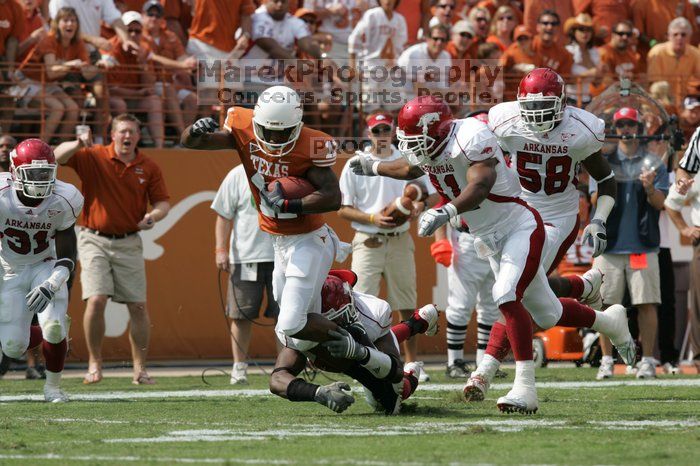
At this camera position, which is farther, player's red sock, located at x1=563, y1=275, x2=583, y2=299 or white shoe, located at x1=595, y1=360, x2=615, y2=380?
white shoe, located at x1=595, y1=360, x2=615, y2=380

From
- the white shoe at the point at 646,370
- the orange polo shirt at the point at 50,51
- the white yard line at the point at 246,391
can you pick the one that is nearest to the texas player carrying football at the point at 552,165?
the white yard line at the point at 246,391

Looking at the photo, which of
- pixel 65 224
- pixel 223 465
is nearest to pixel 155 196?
pixel 65 224

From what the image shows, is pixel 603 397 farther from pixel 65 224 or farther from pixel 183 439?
pixel 65 224

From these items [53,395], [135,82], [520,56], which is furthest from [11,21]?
[520,56]

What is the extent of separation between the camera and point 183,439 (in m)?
5.30

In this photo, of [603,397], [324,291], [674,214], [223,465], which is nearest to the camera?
[223,465]

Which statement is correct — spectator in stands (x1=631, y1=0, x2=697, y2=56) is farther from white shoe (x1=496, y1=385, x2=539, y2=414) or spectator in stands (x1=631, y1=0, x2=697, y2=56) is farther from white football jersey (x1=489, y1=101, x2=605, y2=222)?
white shoe (x1=496, y1=385, x2=539, y2=414)

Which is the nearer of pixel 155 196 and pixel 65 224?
pixel 65 224

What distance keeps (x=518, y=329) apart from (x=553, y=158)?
4.35 ft

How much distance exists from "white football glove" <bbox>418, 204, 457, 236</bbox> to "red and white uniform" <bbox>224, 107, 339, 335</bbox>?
2.10 ft

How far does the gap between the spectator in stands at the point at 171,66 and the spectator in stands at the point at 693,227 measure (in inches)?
184

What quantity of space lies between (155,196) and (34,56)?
230 centimetres

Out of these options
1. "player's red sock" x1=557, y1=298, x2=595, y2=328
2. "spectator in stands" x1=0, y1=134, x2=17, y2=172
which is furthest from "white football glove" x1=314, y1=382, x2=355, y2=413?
"spectator in stands" x1=0, y1=134, x2=17, y2=172

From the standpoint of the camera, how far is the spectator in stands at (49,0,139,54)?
11516 mm
